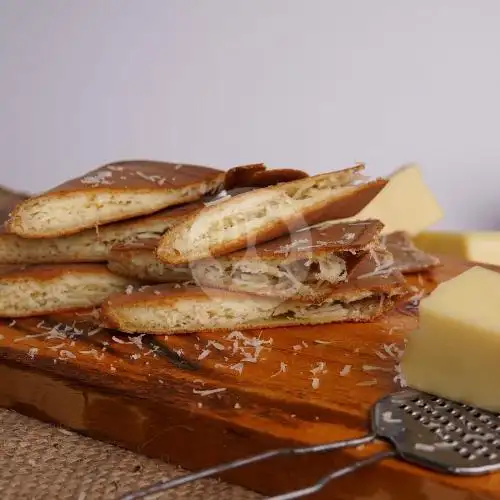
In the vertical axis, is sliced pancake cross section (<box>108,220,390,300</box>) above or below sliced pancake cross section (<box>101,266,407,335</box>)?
above

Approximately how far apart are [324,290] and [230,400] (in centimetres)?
46

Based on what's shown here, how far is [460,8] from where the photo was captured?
3961 millimetres

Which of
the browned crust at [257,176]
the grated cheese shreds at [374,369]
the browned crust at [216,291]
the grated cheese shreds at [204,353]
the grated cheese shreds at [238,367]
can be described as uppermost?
the browned crust at [257,176]

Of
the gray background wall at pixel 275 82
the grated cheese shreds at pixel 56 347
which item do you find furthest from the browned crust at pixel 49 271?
the gray background wall at pixel 275 82

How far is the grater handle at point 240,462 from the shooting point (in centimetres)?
112

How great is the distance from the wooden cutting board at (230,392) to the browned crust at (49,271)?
0.12m

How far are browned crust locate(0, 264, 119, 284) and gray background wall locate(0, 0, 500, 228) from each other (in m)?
2.53

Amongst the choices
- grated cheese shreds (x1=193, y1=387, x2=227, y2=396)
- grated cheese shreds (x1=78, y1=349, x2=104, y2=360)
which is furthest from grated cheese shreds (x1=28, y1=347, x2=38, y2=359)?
grated cheese shreds (x1=193, y1=387, x2=227, y2=396)

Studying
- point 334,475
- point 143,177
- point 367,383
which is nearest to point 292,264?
point 367,383

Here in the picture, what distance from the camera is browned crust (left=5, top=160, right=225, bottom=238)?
6.48ft

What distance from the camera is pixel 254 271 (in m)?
1.87

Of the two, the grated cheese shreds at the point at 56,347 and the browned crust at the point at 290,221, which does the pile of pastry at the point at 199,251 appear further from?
the grated cheese shreds at the point at 56,347

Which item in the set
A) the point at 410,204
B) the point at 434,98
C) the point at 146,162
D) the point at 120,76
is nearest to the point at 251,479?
the point at 146,162

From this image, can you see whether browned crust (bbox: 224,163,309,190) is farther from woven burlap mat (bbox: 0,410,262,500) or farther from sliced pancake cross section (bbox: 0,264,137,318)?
woven burlap mat (bbox: 0,410,262,500)
